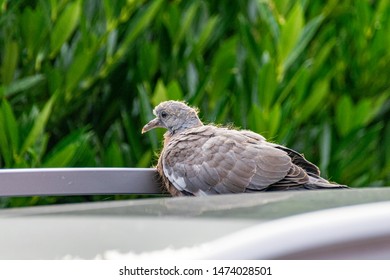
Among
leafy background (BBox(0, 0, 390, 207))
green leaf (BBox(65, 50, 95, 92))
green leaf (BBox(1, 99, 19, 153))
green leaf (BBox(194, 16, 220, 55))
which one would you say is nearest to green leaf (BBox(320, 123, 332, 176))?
leafy background (BBox(0, 0, 390, 207))

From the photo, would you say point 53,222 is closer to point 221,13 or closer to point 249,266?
point 249,266

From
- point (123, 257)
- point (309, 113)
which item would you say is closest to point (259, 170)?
point (309, 113)

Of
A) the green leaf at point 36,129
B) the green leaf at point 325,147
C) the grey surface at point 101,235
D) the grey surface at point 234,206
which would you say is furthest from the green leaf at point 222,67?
the grey surface at point 101,235

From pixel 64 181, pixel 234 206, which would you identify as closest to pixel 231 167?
pixel 64 181

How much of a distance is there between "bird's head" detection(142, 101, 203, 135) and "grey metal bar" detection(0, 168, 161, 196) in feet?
5.16

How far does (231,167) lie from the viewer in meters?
4.11

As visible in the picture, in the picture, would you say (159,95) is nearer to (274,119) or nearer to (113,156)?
(113,156)

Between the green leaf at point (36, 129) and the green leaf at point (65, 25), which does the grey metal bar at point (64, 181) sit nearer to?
the green leaf at point (36, 129)

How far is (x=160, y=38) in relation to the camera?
18.5 feet

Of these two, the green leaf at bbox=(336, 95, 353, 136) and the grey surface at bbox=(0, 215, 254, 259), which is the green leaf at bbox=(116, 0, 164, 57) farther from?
the grey surface at bbox=(0, 215, 254, 259)

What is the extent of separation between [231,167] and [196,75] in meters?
1.47

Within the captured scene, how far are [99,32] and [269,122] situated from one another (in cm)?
119

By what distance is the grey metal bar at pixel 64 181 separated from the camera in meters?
2.77

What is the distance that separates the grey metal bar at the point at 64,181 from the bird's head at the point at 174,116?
157 cm
